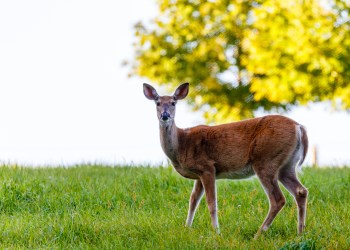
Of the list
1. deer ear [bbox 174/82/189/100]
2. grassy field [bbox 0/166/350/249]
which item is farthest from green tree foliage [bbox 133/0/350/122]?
deer ear [bbox 174/82/189/100]

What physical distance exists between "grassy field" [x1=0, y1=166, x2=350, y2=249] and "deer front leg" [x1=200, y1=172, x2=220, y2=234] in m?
0.17

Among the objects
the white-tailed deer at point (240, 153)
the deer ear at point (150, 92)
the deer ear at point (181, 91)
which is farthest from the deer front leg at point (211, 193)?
the deer ear at point (150, 92)

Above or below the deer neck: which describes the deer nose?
above

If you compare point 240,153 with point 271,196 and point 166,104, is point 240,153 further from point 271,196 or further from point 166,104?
point 166,104

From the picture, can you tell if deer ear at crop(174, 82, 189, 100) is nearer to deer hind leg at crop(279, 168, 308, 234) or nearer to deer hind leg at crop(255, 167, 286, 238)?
deer hind leg at crop(255, 167, 286, 238)

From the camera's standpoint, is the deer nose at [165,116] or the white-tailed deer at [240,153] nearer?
the white-tailed deer at [240,153]

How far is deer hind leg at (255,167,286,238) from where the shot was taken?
7.89 meters

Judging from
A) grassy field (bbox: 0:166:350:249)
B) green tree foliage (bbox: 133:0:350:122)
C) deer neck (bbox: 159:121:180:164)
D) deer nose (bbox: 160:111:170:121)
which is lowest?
grassy field (bbox: 0:166:350:249)

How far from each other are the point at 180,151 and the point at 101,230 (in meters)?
1.47

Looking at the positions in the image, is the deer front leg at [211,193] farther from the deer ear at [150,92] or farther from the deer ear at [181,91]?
the deer ear at [150,92]

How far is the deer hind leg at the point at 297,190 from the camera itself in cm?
809

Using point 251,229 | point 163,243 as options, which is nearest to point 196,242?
point 163,243

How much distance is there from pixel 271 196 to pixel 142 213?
2.18 meters

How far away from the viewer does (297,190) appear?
8.16m
